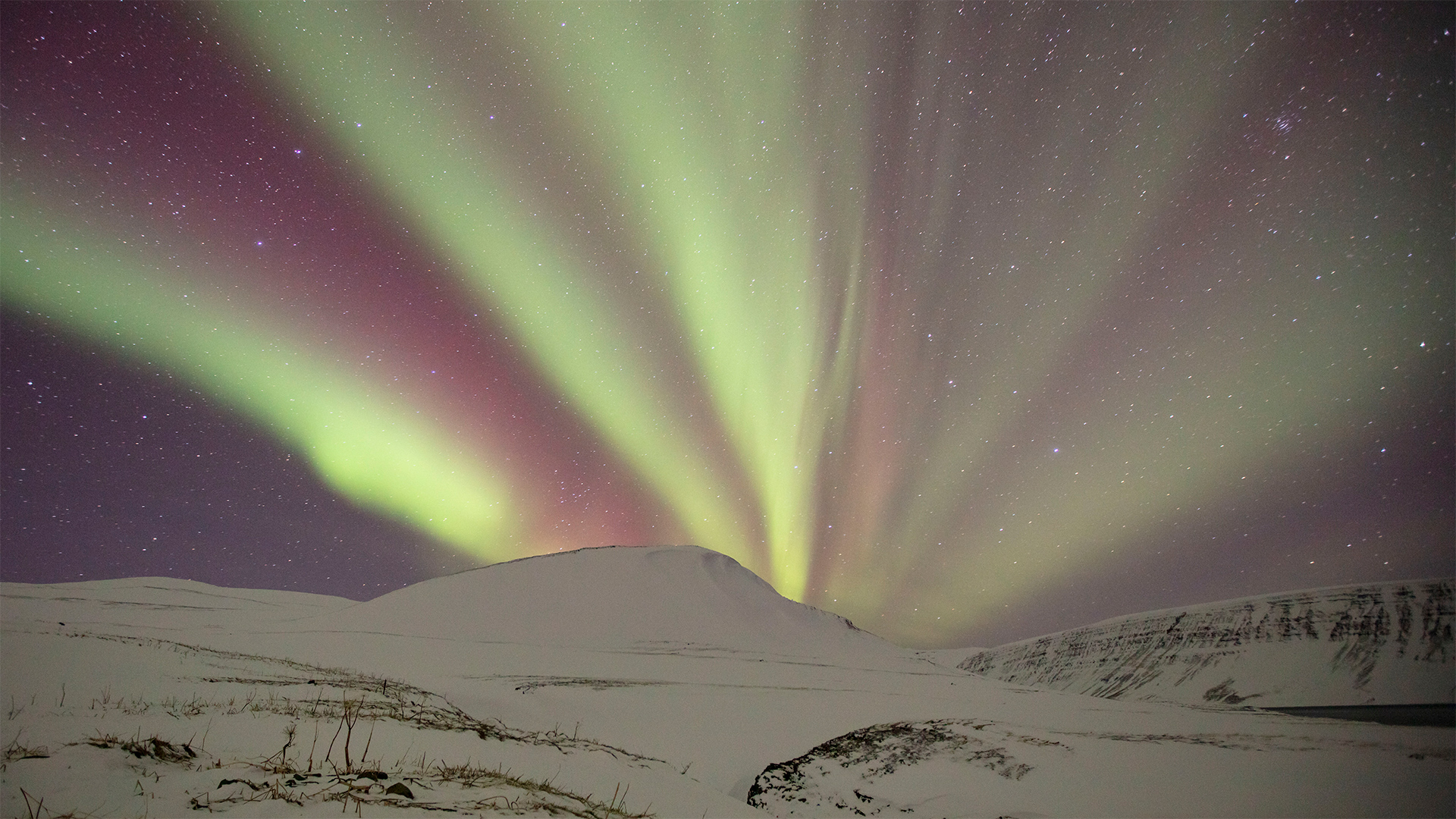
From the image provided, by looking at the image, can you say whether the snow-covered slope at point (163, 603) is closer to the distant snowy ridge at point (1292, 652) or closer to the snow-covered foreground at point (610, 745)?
the snow-covered foreground at point (610, 745)

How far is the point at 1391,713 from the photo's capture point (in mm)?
55219

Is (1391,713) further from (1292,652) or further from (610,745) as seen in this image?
(610,745)

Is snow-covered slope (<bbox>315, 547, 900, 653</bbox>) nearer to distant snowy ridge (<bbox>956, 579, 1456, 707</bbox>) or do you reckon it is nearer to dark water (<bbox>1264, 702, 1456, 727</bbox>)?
distant snowy ridge (<bbox>956, 579, 1456, 707</bbox>)

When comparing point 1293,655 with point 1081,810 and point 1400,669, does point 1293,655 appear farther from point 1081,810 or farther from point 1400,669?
point 1081,810

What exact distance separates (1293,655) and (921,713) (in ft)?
289

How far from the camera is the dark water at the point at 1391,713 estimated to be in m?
45.6

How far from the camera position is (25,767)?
145 inches

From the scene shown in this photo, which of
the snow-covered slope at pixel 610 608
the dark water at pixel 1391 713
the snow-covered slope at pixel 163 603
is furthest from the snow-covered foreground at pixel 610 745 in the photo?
the dark water at pixel 1391 713

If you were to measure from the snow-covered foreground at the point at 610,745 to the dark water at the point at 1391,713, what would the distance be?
Answer: 126 feet

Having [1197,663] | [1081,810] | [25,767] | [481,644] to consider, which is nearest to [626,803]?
[25,767]

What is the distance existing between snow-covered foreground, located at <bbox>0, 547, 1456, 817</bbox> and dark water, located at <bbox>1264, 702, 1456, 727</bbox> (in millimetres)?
38371

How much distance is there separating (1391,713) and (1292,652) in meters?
20.3

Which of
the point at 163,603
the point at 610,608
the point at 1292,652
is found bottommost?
the point at 163,603

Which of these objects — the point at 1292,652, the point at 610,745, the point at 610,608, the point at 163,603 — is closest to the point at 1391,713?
the point at 1292,652
